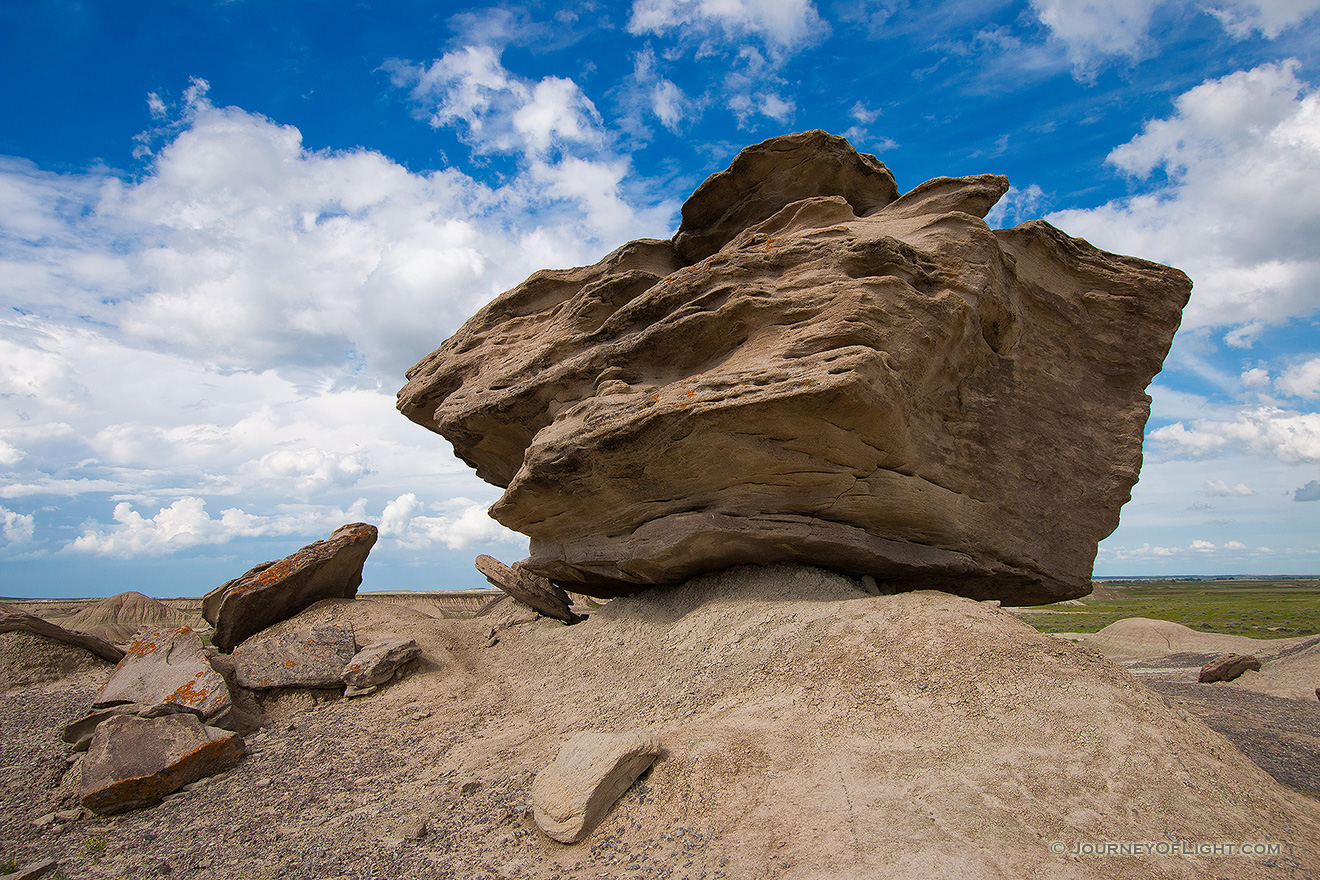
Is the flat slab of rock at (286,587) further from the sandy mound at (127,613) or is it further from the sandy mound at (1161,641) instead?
the sandy mound at (127,613)

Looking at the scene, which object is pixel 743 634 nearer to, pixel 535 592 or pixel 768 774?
pixel 768 774

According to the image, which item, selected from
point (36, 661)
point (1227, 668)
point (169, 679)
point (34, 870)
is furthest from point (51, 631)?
point (1227, 668)

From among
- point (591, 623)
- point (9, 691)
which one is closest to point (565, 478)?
point (591, 623)

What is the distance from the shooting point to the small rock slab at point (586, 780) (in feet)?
16.9

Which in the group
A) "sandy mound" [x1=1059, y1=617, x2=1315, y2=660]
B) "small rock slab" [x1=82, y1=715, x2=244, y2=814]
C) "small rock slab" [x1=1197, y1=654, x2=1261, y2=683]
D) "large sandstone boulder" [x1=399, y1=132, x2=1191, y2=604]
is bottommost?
"sandy mound" [x1=1059, y1=617, x2=1315, y2=660]

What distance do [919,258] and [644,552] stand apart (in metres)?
6.32

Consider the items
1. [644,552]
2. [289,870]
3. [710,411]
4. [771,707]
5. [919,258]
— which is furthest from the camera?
[644,552]

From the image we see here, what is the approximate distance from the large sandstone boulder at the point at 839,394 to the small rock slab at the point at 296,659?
11.3ft

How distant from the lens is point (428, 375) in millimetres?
14711

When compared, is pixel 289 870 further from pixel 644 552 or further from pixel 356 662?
pixel 644 552

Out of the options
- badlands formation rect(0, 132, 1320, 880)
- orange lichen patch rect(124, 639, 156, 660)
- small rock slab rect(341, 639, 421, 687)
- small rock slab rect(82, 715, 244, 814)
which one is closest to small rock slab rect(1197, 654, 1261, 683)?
badlands formation rect(0, 132, 1320, 880)

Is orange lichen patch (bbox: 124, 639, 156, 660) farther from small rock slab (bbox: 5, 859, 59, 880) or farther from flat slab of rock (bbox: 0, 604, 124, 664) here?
small rock slab (bbox: 5, 859, 59, 880)

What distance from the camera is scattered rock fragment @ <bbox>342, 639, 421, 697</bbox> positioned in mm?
9742

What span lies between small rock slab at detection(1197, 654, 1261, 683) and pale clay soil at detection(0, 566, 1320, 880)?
49.6 feet
